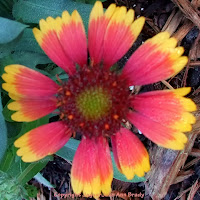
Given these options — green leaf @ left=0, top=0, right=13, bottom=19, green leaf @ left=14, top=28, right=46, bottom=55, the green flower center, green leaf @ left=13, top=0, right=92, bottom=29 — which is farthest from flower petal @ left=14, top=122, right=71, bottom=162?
green leaf @ left=0, top=0, right=13, bottom=19

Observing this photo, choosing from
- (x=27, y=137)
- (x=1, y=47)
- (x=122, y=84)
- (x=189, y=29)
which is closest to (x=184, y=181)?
(x=189, y=29)

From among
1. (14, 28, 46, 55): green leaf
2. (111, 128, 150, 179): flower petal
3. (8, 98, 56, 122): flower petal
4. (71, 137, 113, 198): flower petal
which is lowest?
(71, 137, 113, 198): flower petal

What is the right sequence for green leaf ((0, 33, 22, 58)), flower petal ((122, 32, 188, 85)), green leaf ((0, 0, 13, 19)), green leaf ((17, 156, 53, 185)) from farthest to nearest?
1. green leaf ((0, 0, 13, 19))
2. green leaf ((17, 156, 53, 185))
3. green leaf ((0, 33, 22, 58))
4. flower petal ((122, 32, 188, 85))

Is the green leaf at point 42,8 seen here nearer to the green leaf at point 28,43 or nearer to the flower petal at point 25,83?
the green leaf at point 28,43

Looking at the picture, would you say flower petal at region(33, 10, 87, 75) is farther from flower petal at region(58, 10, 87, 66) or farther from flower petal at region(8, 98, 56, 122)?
flower petal at region(8, 98, 56, 122)

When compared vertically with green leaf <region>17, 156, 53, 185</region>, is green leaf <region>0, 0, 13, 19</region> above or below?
above

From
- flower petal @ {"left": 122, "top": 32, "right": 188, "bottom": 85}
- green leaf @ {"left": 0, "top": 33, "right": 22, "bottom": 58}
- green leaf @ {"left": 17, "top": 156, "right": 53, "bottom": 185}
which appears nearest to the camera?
flower petal @ {"left": 122, "top": 32, "right": 188, "bottom": 85}
